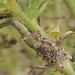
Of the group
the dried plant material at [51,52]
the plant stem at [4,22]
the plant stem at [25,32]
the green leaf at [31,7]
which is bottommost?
the dried plant material at [51,52]

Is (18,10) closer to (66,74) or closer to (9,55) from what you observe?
(66,74)

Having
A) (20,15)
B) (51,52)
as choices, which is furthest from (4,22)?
(51,52)

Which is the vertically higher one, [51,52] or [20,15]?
[20,15]

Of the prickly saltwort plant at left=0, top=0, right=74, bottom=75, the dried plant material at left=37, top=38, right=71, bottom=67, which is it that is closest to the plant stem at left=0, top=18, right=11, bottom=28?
the prickly saltwort plant at left=0, top=0, right=74, bottom=75

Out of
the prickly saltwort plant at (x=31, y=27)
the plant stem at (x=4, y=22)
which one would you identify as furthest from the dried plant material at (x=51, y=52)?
the plant stem at (x=4, y=22)

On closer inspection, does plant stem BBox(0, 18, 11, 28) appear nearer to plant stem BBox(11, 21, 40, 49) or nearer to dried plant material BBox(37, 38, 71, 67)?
plant stem BBox(11, 21, 40, 49)

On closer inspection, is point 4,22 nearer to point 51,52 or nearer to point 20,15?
point 20,15

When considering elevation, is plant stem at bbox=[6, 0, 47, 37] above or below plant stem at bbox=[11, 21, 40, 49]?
above

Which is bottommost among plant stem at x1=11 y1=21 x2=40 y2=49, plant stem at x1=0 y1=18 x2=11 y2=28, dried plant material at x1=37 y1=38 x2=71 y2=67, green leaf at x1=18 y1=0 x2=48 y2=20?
dried plant material at x1=37 y1=38 x2=71 y2=67

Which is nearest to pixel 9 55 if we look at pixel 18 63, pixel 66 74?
pixel 18 63

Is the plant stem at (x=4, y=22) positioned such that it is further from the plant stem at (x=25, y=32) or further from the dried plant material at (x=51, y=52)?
the dried plant material at (x=51, y=52)

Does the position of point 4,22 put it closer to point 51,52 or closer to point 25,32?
point 25,32
